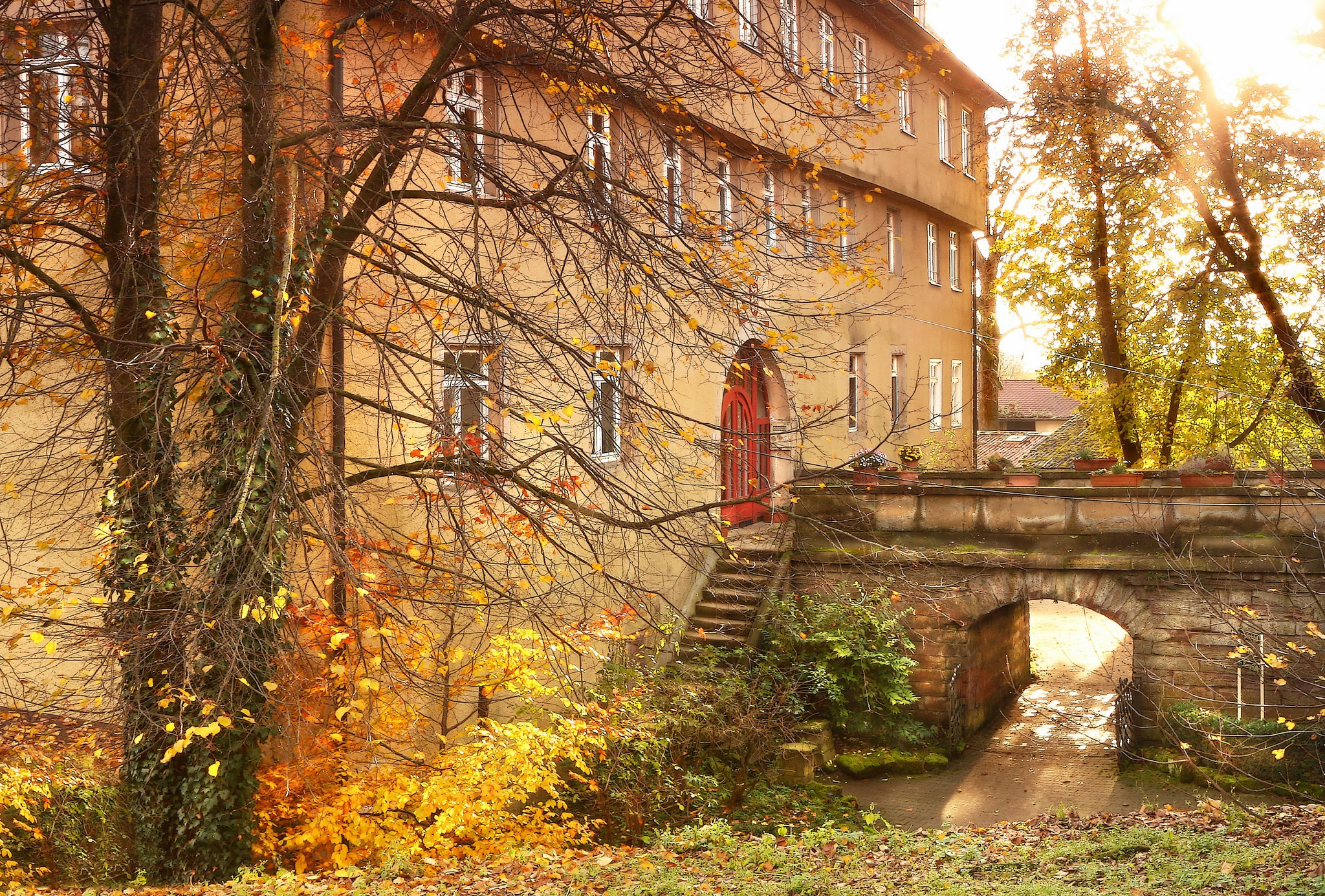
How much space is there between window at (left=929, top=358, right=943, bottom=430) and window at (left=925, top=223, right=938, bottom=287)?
176 cm

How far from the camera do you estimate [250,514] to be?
7.17 metres

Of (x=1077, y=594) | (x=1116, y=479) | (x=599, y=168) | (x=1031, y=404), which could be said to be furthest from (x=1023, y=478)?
(x=1031, y=404)

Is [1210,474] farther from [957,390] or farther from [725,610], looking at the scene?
[957,390]

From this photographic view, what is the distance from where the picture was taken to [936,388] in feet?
79.5

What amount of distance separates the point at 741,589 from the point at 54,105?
1038cm

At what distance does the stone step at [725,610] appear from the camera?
48.5 ft

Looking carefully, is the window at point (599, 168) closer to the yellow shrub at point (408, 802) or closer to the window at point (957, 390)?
the yellow shrub at point (408, 802)

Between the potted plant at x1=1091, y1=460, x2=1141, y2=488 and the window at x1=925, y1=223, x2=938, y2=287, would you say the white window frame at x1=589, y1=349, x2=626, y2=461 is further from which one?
the window at x1=925, y1=223, x2=938, y2=287

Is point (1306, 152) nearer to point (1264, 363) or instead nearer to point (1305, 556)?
point (1264, 363)

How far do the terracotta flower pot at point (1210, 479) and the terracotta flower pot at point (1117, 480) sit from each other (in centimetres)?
65

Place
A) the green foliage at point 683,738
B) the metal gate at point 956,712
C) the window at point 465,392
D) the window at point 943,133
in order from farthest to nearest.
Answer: the window at point 943,133 → the metal gate at point 956,712 → the green foliage at point 683,738 → the window at point 465,392

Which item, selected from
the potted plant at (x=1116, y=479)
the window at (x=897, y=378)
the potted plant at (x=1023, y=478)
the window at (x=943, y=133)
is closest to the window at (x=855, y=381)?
the window at (x=897, y=378)

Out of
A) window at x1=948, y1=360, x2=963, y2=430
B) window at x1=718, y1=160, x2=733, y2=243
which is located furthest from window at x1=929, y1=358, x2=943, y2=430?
window at x1=718, y1=160, x2=733, y2=243

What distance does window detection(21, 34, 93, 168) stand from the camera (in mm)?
7152
